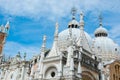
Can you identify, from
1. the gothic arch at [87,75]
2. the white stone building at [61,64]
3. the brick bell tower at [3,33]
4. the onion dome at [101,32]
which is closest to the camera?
the white stone building at [61,64]

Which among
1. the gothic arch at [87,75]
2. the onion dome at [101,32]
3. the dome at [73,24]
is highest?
the onion dome at [101,32]

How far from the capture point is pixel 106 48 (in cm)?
7012

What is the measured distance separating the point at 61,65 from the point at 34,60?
11.0 m

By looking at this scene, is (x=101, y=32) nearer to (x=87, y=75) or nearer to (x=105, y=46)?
(x=105, y=46)

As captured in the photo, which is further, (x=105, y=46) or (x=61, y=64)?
(x=105, y=46)

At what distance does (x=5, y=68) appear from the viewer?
52.3 metres

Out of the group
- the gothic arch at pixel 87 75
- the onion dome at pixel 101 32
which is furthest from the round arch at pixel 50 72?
the onion dome at pixel 101 32

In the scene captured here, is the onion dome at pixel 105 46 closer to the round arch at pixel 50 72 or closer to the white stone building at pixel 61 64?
the white stone building at pixel 61 64

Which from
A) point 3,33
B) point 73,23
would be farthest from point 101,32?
point 3,33

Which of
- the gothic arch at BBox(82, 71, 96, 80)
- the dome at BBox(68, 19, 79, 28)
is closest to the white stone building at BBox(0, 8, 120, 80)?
the gothic arch at BBox(82, 71, 96, 80)

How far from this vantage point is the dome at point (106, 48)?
6750 centimetres

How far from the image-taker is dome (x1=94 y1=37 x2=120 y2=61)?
6750cm

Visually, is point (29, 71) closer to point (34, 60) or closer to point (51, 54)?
point (34, 60)

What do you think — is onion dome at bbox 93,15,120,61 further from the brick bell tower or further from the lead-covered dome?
the brick bell tower
